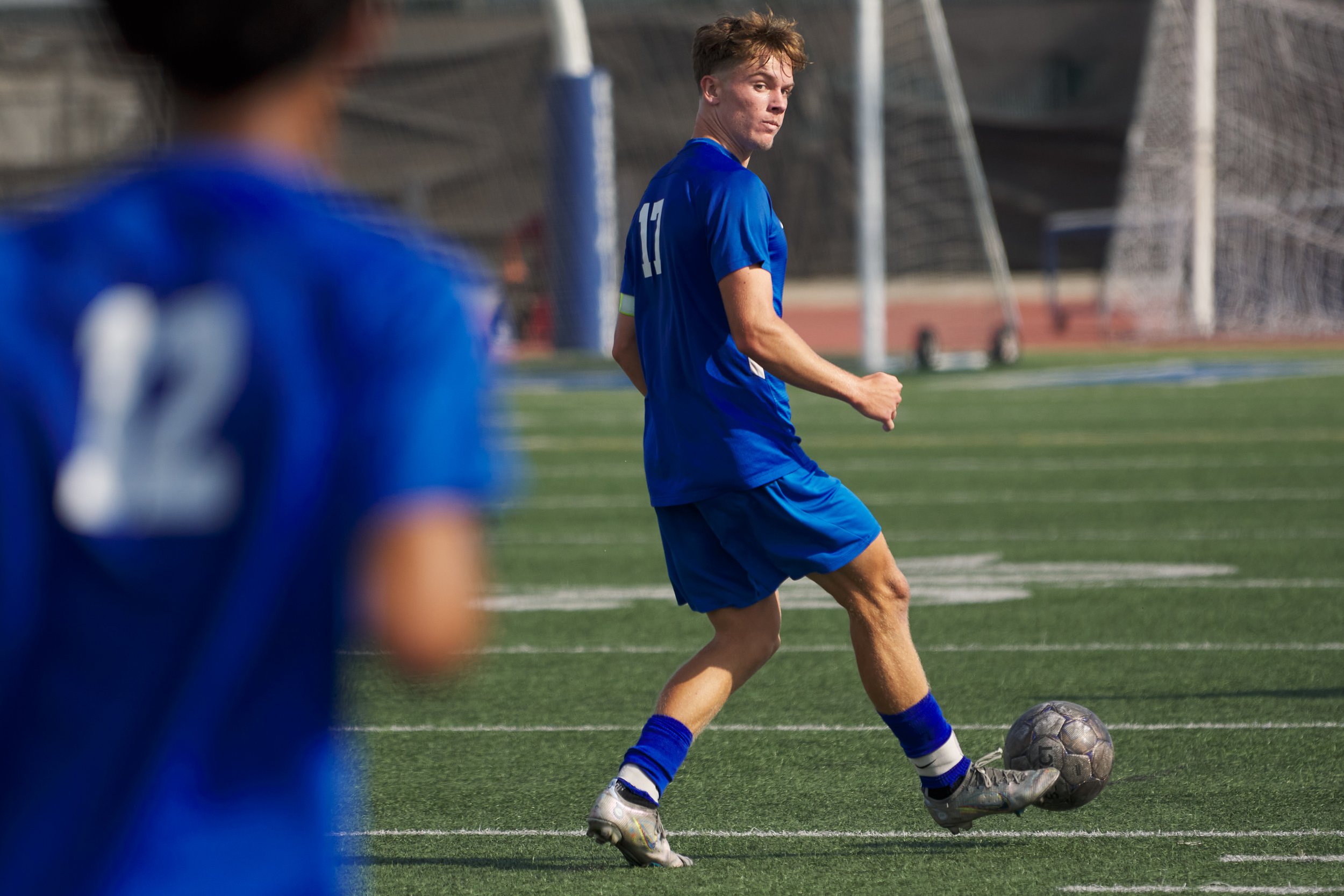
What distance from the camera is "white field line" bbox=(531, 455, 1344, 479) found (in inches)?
505

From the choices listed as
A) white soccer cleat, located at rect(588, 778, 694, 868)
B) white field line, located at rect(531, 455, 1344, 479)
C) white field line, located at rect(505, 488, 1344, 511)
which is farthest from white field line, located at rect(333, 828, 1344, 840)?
white field line, located at rect(531, 455, 1344, 479)

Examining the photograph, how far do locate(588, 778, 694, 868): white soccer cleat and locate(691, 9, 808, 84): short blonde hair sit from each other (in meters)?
1.73

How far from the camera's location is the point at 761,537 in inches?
180

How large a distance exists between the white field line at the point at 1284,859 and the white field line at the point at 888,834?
0.58 ft

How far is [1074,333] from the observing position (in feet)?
92.9

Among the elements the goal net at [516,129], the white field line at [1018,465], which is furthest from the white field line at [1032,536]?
the goal net at [516,129]

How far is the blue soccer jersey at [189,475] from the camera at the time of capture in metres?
1.47

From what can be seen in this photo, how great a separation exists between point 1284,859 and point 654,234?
2.06 metres

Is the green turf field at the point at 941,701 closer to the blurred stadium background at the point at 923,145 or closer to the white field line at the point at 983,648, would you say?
the white field line at the point at 983,648

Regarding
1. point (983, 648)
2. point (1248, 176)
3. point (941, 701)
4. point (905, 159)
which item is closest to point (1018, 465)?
Answer: point (983, 648)

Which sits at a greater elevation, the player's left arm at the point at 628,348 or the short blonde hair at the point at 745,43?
the short blonde hair at the point at 745,43

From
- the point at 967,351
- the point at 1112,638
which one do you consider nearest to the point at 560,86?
the point at 967,351

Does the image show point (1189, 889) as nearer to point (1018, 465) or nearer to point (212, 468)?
point (212, 468)

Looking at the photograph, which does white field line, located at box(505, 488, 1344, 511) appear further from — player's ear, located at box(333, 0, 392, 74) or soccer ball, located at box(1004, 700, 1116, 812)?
player's ear, located at box(333, 0, 392, 74)
